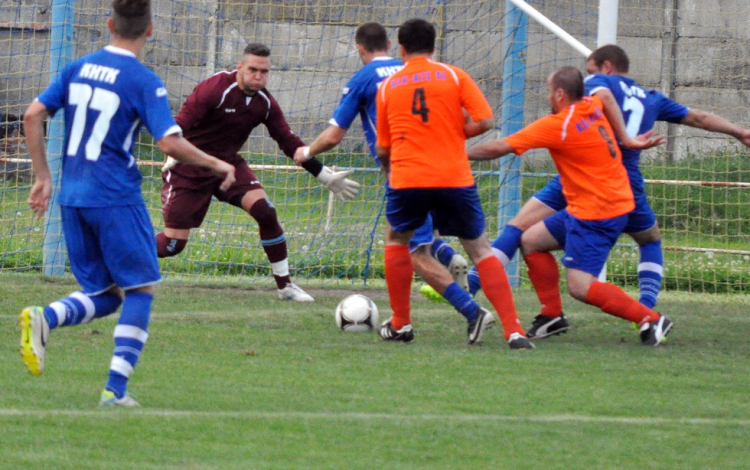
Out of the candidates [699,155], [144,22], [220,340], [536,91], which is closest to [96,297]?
[144,22]

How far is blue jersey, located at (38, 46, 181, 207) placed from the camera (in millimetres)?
4605

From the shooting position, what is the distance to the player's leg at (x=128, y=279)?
15.2 ft

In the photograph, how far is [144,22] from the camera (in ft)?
15.4

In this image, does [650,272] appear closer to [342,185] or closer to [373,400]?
[342,185]

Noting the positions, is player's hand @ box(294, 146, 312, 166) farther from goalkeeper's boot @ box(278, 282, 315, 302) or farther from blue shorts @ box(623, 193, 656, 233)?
blue shorts @ box(623, 193, 656, 233)

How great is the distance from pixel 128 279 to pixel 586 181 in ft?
9.73

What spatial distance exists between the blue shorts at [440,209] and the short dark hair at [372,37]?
43.9 inches

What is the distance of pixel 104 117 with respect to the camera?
462 centimetres

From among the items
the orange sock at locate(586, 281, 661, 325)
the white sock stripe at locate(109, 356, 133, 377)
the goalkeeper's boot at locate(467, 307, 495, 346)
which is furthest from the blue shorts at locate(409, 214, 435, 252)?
the white sock stripe at locate(109, 356, 133, 377)

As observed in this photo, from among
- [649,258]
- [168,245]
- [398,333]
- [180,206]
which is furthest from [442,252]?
[168,245]

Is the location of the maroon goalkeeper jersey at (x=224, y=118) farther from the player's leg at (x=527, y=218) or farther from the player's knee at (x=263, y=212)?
the player's leg at (x=527, y=218)

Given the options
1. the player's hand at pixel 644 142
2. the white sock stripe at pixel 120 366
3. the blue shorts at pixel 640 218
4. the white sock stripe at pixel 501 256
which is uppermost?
the player's hand at pixel 644 142

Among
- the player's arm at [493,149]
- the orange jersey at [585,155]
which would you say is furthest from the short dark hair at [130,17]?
the orange jersey at [585,155]

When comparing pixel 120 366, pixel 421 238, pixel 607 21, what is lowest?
pixel 120 366
